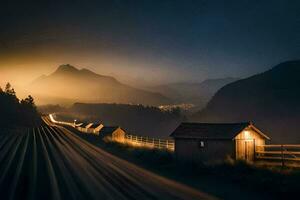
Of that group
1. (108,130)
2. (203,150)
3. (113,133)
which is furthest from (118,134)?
(203,150)

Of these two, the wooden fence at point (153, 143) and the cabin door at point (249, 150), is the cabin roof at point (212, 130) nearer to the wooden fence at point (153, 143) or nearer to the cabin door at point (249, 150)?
the cabin door at point (249, 150)

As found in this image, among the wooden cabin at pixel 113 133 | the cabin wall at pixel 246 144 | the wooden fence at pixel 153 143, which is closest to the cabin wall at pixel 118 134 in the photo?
the wooden cabin at pixel 113 133

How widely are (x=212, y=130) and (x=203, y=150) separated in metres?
2.40

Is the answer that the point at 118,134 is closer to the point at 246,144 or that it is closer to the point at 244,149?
the point at 246,144

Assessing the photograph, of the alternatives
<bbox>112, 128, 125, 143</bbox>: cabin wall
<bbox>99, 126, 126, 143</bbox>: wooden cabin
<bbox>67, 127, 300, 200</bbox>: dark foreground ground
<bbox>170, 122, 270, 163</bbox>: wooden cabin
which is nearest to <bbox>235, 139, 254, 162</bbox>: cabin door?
<bbox>170, 122, 270, 163</bbox>: wooden cabin

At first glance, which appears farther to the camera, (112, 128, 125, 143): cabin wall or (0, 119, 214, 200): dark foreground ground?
(112, 128, 125, 143): cabin wall

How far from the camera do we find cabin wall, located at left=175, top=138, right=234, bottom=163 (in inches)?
1448

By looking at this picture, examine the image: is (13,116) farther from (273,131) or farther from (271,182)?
(271,182)

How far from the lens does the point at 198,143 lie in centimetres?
3881

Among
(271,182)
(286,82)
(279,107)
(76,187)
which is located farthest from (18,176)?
(286,82)

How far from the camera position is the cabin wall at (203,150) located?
121ft

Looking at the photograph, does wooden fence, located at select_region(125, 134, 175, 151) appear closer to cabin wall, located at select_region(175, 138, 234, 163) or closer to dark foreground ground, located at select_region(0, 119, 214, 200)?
cabin wall, located at select_region(175, 138, 234, 163)

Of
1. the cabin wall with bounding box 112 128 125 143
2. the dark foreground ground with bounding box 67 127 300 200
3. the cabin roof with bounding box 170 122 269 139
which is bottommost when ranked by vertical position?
the dark foreground ground with bounding box 67 127 300 200

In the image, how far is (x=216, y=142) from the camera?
37.6m
